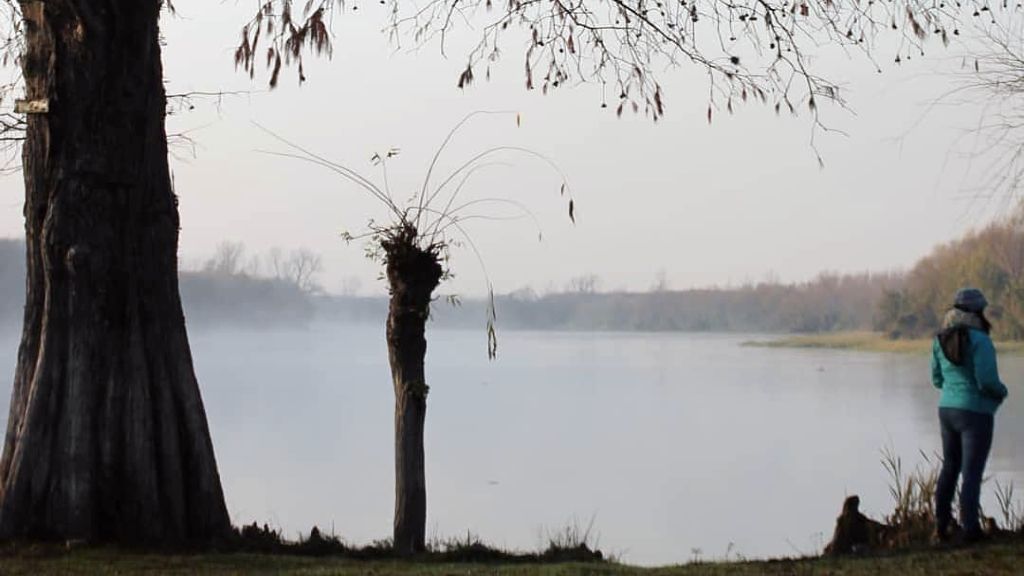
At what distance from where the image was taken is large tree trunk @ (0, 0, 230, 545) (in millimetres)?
9141

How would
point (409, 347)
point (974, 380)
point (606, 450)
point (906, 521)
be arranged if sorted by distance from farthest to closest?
1. point (606, 450)
2. point (409, 347)
3. point (906, 521)
4. point (974, 380)

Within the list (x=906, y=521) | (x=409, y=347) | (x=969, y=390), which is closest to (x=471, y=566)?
(x=409, y=347)

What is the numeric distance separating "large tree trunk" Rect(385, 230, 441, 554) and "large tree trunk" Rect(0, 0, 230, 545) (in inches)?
69.5

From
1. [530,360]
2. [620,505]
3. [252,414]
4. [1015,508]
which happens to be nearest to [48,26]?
[1015,508]

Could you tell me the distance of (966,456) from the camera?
8930 mm

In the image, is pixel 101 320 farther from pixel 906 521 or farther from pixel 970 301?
pixel 906 521

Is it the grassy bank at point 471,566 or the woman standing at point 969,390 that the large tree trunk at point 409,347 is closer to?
the grassy bank at point 471,566

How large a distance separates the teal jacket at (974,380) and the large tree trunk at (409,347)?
4.13 metres

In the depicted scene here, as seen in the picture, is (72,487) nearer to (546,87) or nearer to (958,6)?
(546,87)

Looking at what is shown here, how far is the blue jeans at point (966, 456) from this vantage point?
888 centimetres

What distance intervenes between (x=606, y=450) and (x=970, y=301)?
17436mm

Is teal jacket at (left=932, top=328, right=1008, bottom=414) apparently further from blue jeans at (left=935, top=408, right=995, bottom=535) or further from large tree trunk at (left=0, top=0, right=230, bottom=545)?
large tree trunk at (left=0, top=0, right=230, bottom=545)

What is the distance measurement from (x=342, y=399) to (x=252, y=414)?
4.54 metres

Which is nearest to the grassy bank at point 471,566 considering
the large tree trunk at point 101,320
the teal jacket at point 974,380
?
the large tree trunk at point 101,320
